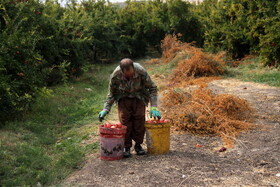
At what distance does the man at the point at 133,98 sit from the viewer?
5402mm

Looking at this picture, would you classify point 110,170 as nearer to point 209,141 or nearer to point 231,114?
point 209,141

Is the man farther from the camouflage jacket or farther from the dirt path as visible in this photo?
the dirt path

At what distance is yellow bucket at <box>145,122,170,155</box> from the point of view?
555 cm

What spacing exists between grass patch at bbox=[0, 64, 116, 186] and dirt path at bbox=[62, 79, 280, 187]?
0.35m

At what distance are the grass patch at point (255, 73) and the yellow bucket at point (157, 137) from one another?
584 centimetres

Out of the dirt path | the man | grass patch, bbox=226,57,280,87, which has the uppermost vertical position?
the man

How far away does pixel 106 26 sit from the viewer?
16406 mm

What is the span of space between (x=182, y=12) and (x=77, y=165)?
14760mm

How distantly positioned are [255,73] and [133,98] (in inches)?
306

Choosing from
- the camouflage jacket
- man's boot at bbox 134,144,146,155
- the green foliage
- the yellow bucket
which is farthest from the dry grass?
the green foliage

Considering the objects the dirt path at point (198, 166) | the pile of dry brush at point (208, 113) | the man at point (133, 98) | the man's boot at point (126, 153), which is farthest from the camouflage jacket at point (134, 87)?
the pile of dry brush at point (208, 113)

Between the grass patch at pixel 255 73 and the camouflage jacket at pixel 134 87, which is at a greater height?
the camouflage jacket at pixel 134 87

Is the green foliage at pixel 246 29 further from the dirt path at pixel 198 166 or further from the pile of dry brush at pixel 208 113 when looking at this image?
the dirt path at pixel 198 166

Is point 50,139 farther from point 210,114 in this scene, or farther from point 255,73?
point 255,73
